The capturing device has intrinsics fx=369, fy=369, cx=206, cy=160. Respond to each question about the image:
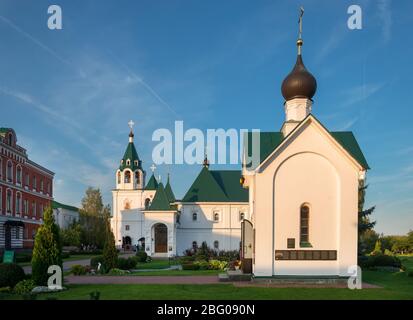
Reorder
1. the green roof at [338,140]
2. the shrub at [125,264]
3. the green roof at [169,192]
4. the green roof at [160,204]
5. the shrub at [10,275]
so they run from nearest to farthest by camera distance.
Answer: the shrub at [10,275] → the green roof at [338,140] → the shrub at [125,264] → the green roof at [160,204] → the green roof at [169,192]

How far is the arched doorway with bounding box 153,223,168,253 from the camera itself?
43.2 meters

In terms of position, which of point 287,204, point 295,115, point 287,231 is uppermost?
point 295,115

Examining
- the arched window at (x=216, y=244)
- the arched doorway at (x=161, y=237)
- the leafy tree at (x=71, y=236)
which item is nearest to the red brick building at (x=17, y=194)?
the leafy tree at (x=71, y=236)

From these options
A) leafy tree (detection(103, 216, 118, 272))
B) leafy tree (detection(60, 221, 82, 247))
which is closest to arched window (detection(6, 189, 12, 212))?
leafy tree (detection(60, 221, 82, 247))

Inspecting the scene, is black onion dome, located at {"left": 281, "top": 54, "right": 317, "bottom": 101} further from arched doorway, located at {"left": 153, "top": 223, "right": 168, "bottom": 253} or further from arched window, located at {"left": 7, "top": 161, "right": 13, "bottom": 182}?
arched window, located at {"left": 7, "top": 161, "right": 13, "bottom": 182}

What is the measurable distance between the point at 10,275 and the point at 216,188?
3351 cm

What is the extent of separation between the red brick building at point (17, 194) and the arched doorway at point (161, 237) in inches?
565

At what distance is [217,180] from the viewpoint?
49188 mm

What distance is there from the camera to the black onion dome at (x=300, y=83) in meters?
20.7

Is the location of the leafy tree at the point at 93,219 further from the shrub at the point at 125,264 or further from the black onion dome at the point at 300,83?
the black onion dome at the point at 300,83
